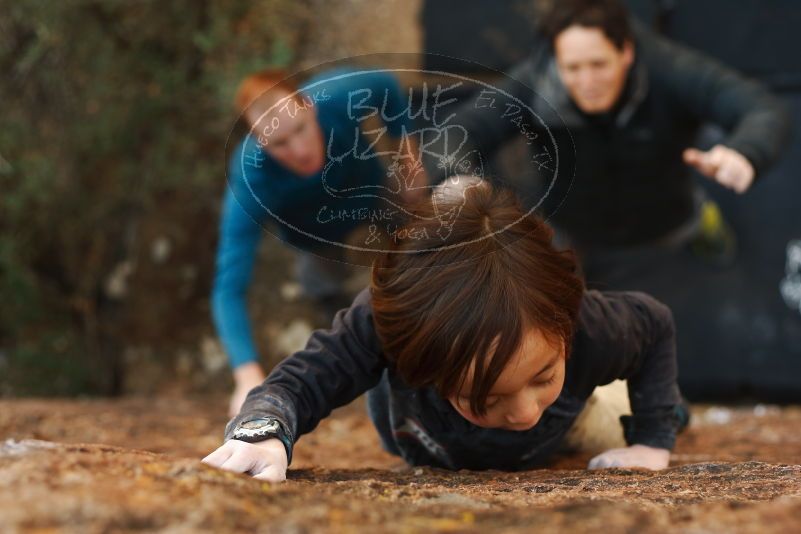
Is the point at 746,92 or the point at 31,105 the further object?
the point at 31,105

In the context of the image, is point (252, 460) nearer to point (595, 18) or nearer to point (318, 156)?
point (318, 156)

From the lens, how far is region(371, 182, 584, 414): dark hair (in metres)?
1.33

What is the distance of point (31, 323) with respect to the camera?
176 inches

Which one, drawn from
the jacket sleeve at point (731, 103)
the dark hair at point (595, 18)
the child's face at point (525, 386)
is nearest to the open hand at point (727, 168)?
the jacket sleeve at point (731, 103)

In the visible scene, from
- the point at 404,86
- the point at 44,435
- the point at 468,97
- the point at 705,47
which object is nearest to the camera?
the point at 404,86

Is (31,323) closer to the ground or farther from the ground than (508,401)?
farther from the ground

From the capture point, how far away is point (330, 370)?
154cm

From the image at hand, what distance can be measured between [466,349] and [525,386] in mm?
124

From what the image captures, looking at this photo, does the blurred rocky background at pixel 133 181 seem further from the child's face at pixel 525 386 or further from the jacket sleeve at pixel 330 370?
the child's face at pixel 525 386

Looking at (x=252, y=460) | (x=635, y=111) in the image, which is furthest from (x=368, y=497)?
(x=635, y=111)

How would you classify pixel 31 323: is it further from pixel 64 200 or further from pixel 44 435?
pixel 44 435

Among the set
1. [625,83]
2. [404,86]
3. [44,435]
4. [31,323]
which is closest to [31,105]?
[31,323]

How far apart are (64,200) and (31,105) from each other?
436mm

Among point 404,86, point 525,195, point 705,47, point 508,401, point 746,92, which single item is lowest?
point 508,401
